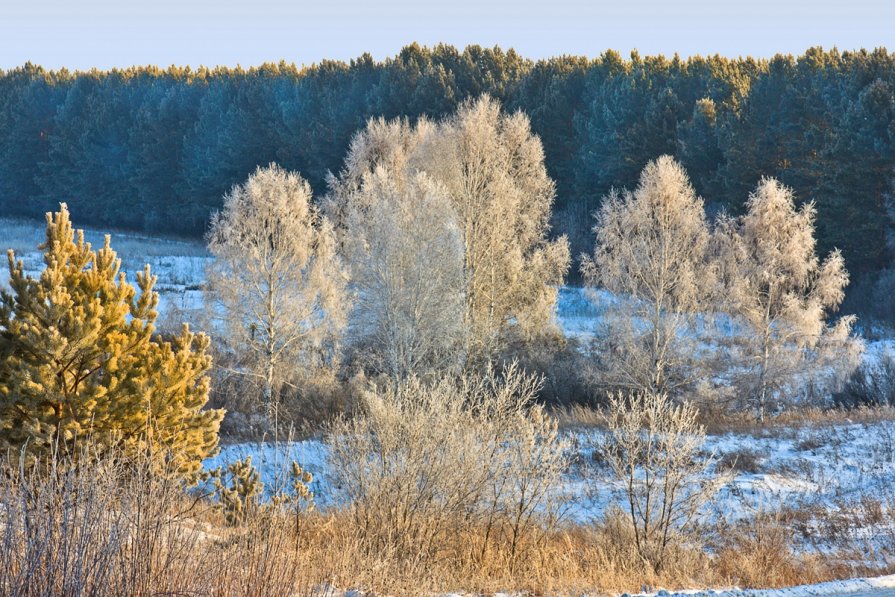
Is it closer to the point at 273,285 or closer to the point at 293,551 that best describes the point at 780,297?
the point at 273,285

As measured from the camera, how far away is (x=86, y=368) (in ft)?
40.3

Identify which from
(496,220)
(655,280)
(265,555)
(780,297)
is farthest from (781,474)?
(265,555)

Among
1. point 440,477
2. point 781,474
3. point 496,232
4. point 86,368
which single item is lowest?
point 781,474

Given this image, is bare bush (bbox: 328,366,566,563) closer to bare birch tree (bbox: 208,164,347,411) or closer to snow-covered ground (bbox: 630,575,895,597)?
snow-covered ground (bbox: 630,575,895,597)

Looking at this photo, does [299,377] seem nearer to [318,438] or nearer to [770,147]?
[318,438]

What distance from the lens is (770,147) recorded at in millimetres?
37438

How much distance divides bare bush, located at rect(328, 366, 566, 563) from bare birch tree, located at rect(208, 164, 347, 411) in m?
12.6

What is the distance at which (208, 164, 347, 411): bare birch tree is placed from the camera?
26.4m

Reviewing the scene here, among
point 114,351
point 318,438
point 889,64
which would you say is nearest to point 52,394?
point 114,351

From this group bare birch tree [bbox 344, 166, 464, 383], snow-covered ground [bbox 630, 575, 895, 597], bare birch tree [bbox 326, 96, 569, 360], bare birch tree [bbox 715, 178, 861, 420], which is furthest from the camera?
bare birch tree [bbox 326, 96, 569, 360]

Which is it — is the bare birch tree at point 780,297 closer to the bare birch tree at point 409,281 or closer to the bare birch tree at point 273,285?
the bare birch tree at point 409,281

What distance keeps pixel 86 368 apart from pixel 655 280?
1774cm

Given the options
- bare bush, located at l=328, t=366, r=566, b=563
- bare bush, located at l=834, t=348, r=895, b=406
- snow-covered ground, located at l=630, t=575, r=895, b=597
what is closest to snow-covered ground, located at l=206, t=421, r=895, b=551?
bare bush, located at l=328, t=366, r=566, b=563

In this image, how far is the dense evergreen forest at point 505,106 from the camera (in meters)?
35.3
